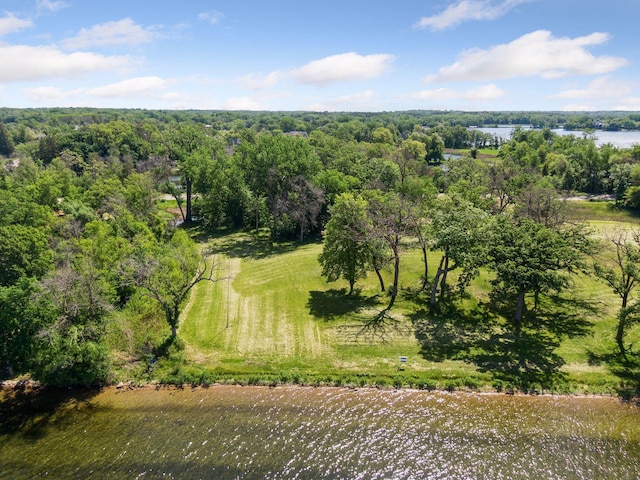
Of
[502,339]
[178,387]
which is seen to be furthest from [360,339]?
[178,387]

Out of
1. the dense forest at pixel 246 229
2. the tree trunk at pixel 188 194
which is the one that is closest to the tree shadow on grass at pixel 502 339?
the dense forest at pixel 246 229

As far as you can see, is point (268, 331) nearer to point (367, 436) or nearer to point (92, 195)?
point (367, 436)

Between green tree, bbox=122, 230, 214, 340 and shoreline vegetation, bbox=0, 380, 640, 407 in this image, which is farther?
green tree, bbox=122, 230, 214, 340

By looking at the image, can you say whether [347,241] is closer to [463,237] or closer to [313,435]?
[463,237]

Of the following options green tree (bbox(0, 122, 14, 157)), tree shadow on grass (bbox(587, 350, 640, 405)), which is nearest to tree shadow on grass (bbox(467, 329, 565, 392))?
tree shadow on grass (bbox(587, 350, 640, 405))

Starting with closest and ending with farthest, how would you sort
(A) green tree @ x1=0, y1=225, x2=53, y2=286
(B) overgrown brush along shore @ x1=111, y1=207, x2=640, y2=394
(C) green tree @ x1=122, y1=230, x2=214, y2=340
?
(B) overgrown brush along shore @ x1=111, y1=207, x2=640, y2=394
(C) green tree @ x1=122, y1=230, x2=214, y2=340
(A) green tree @ x1=0, y1=225, x2=53, y2=286

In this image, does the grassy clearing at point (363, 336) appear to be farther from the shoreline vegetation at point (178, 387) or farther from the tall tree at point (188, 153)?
the tall tree at point (188, 153)

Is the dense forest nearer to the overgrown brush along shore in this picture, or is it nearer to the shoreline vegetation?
the shoreline vegetation
